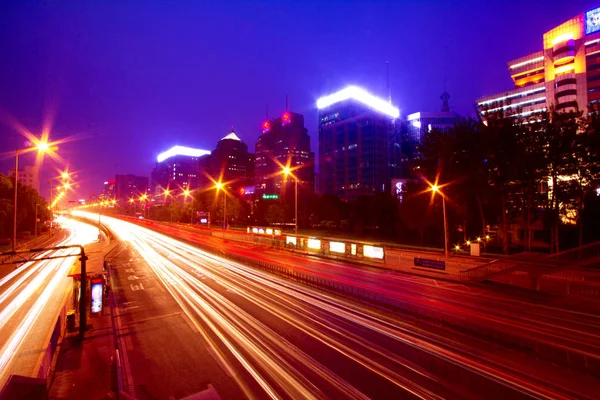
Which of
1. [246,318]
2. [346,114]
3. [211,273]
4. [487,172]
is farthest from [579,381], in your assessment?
[346,114]

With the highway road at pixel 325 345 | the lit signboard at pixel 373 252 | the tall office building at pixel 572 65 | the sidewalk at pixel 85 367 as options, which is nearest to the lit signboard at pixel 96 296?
the sidewalk at pixel 85 367

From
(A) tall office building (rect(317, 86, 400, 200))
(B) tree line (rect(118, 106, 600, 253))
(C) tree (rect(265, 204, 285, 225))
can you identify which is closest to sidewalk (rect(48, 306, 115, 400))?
(B) tree line (rect(118, 106, 600, 253))

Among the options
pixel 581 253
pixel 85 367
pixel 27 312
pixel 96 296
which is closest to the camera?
pixel 85 367

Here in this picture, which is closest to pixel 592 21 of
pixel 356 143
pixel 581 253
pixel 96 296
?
pixel 356 143

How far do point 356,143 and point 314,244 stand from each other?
11643 cm

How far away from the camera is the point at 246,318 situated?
55.9 ft

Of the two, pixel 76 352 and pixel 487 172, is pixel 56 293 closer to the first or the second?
pixel 76 352

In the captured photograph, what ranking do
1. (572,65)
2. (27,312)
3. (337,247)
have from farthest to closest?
1. (572,65)
2. (337,247)
3. (27,312)

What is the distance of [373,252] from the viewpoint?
33500 millimetres

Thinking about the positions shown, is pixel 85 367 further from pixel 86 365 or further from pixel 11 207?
pixel 11 207

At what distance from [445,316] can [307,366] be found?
832 cm

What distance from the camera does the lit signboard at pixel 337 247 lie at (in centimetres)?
3728

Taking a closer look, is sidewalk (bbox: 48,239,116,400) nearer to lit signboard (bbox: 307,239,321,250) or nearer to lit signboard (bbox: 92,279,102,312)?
lit signboard (bbox: 92,279,102,312)

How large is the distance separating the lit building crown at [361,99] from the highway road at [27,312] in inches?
5567
